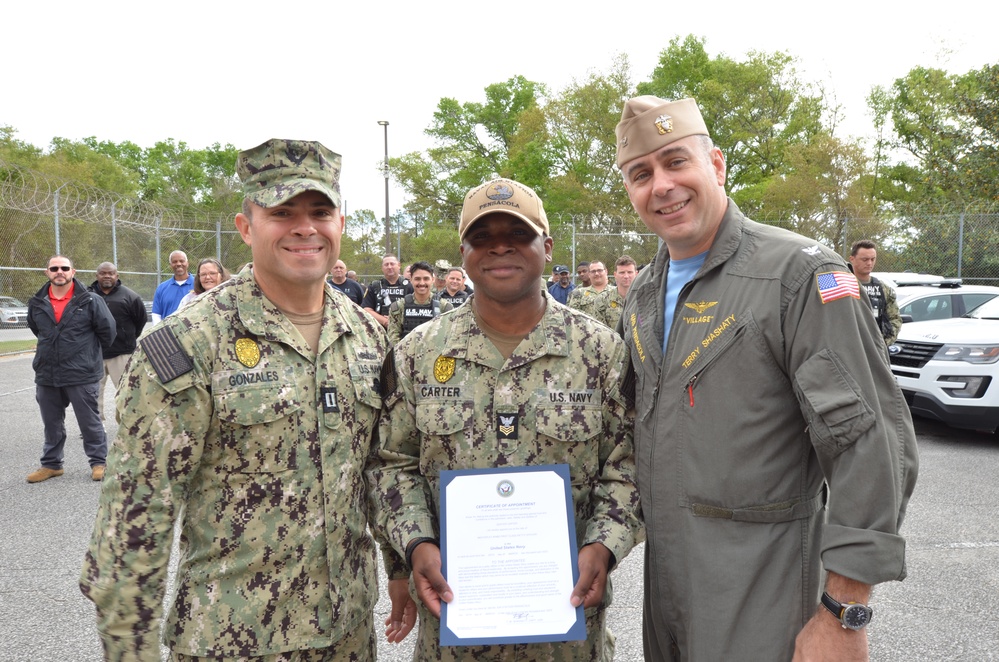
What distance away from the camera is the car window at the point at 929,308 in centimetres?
1005

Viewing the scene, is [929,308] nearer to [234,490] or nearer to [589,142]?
[234,490]

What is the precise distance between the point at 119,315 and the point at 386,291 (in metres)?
4.42

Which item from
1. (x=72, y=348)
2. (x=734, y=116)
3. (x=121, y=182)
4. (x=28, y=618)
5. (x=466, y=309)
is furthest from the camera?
(x=121, y=182)

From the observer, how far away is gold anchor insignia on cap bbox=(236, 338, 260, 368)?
1.99 m

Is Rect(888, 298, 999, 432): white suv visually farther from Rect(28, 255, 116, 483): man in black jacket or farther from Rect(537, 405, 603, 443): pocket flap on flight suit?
Rect(28, 255, 116, 483): man in black jacket

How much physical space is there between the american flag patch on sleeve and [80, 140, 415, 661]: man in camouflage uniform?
53.4 inches

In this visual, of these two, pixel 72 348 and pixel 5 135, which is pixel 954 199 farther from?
pixel 5 135

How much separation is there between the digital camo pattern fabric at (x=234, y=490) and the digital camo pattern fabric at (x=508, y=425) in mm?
148

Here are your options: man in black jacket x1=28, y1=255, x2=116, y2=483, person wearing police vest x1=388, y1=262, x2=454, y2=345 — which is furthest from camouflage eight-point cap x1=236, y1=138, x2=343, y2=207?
person wearing police vest x1=388, y1=262, x2=454, y2=345

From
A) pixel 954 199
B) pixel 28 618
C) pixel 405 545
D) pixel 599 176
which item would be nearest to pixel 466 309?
pixel 405 545

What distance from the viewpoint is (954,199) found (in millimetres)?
Answer: 21859

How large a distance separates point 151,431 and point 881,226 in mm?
19924

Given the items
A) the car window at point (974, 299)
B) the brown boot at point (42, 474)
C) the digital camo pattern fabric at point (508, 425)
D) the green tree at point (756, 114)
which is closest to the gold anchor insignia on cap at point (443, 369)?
the digital camo pattern fabric at point (508, 425)

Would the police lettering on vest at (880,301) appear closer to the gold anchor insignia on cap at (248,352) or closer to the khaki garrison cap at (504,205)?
the khaki garrison cap at (504,205)
